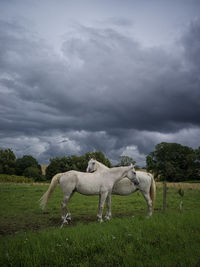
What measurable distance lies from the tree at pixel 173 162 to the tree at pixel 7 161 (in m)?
46.0

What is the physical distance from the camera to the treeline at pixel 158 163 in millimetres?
63438

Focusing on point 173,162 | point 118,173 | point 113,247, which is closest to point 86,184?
point 118,173

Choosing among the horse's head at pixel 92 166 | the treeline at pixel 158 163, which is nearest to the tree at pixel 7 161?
the treeline at pixel 158 163

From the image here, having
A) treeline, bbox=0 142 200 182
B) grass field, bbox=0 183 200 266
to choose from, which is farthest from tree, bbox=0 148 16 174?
grass field, bbox=0 183 200 266

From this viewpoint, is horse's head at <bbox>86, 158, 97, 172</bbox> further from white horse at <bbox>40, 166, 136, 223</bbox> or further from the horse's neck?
the horse's neck

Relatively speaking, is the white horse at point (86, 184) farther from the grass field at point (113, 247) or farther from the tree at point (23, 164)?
the tree at point (23, 164)

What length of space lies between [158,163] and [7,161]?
5013 centimetres

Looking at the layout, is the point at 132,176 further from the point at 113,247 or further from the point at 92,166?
the point at 113,247

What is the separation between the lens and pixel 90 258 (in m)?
4.82

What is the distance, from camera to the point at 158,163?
67625mm

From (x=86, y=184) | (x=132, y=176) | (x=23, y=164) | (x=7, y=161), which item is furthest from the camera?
(x=23, y=164)

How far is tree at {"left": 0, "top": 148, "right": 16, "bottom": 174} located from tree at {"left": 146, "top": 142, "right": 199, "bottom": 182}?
151ft

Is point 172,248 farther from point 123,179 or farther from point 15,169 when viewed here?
point 15,169

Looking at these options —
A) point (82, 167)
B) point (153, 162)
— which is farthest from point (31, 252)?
point (153, 162)
